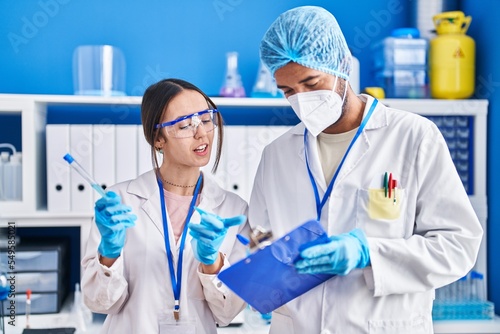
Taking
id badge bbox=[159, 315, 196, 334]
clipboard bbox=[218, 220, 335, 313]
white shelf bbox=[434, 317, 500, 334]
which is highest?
clipboard bbox=[218, 220, 335, 313]

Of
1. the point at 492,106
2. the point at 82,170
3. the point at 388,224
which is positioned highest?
the point at 492,106

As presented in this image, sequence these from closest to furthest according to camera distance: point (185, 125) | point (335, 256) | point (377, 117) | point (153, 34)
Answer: point (335, 256), point (377, 117), point (185, 125), point (153, 34)

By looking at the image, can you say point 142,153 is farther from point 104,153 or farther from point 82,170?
point 82,170

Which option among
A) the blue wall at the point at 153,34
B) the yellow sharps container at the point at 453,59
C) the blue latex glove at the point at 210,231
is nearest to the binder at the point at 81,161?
the blue wall at the point at 153,34

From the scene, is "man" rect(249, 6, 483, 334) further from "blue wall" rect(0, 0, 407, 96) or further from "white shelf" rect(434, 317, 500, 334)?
"blue wall" rect(0, 0, 407, 96)

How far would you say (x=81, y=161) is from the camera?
2543mm

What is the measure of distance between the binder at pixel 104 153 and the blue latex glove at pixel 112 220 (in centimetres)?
106

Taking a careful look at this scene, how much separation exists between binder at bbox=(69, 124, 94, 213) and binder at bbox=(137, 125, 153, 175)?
0.20 m

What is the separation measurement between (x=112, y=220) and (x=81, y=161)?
3.73ft

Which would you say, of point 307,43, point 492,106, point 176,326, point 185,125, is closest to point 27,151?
point 185,125

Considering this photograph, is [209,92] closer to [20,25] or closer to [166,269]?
[20,25]

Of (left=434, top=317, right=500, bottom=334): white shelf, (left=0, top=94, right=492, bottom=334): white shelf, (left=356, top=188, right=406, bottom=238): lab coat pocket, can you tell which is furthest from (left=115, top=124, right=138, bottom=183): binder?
(left=434, top=317, right=500, bottom=334): white shelf

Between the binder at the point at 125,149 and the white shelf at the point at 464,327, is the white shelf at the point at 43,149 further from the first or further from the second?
the binder at the point at 125,149

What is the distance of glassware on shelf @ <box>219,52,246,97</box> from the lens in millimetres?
2779
